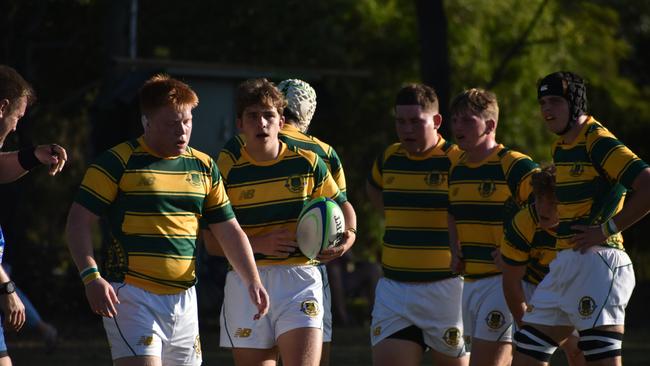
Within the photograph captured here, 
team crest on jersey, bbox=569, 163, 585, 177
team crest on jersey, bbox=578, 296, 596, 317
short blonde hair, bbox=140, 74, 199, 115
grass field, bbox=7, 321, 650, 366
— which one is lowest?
grass field, bbox=7, 321, 650, 366

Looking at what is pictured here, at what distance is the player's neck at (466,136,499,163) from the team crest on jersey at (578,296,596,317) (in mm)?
1612

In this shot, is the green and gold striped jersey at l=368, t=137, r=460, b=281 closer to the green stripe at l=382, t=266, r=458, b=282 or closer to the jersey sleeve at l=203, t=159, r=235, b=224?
the green stripe at l=382, t=266, r=458, b=282

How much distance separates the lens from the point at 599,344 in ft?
24.7

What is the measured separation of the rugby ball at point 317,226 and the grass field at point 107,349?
5996 mm

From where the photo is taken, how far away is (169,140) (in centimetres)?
→ 691

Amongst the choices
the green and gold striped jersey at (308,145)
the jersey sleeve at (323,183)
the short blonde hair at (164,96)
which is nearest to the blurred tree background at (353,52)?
the green and gold striped jersey at (308,145)

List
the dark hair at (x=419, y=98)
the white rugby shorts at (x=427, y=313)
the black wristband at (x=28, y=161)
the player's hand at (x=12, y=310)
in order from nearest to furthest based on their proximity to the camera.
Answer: the player's hand at (x=12, y=310)
the black wristband at (x=28, y=161)
the white rugby shorts at (x=427, y=313)
the dark hair at (x=419, y=98)

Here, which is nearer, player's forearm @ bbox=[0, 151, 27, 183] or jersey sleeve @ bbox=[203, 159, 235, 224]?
player's forearm @ bbox=[0, 151, 27, 183]

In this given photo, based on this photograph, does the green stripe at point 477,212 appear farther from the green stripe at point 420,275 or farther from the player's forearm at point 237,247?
the player's forearm at point 237,247

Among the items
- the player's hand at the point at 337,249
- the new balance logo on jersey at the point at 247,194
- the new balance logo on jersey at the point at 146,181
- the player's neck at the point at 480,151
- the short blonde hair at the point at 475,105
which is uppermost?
the short blonde hair at the point at 475,105

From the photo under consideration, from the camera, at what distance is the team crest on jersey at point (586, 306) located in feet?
24.9

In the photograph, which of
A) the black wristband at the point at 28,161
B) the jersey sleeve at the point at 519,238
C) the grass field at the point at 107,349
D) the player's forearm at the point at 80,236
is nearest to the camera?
the player's forearm at the point at 80,236

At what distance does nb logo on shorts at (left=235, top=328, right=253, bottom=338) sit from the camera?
7.69m

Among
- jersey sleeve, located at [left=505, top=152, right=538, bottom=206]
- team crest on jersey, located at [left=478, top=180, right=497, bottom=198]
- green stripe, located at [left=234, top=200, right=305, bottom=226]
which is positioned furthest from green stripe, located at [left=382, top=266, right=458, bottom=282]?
green stripe, located at [left=234, top=200, right=305, bottom=226]
